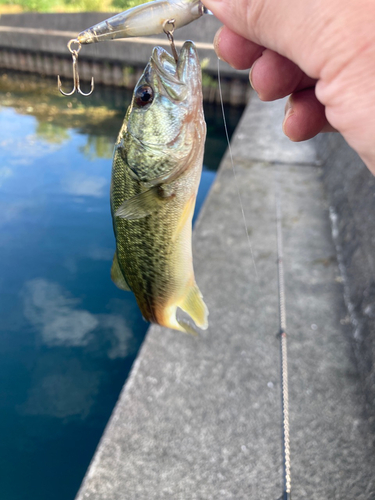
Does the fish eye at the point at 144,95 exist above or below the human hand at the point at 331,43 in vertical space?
below

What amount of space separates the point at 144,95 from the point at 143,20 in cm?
29

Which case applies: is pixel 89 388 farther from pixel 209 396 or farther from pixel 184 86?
pixel 184 86

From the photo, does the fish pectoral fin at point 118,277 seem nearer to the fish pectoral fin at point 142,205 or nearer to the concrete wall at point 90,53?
the fish pectoral fin at point 142,205

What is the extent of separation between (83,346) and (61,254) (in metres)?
2.06

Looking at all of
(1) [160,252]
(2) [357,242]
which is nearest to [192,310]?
(1) [160,252]

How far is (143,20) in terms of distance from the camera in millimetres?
1118

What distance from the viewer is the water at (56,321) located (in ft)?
12.0

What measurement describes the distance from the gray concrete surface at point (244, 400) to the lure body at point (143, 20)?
A: 7.07 ft

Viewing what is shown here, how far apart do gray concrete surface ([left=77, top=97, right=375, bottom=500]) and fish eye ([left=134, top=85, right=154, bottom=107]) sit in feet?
6.28

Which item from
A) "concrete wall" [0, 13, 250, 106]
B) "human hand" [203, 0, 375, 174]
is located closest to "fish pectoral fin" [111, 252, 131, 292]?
"human hand" [203, 0, 375, 174]

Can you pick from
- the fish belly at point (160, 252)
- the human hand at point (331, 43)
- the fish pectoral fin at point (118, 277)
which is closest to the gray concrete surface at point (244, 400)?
the fish belly at point (160, 252)

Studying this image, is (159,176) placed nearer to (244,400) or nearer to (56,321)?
(244,400)

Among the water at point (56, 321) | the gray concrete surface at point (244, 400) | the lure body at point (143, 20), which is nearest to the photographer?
the lure body at point (143, 20)

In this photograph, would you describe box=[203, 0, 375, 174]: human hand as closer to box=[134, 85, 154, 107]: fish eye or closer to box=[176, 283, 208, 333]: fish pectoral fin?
box=[134, 85, 154, 107]: fish eye
